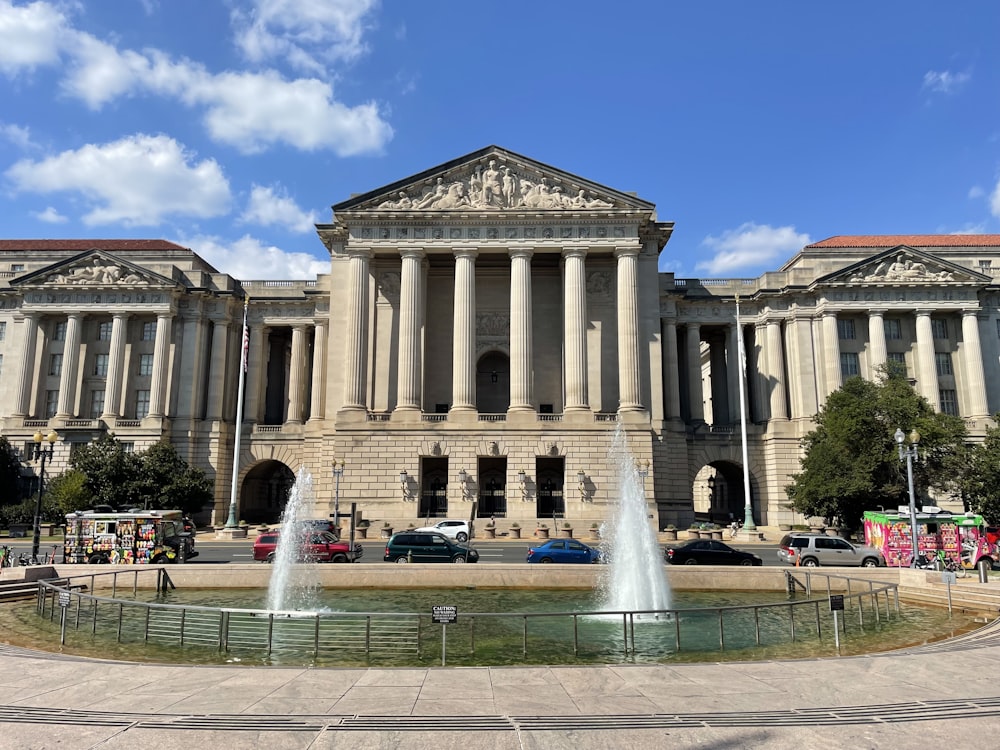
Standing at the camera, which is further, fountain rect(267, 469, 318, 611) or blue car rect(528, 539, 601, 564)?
blue car rect(528, 539, 601, 564)

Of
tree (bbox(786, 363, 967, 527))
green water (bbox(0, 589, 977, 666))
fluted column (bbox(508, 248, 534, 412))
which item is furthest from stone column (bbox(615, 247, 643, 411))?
green water (bbox(0, 589, 977, 666))

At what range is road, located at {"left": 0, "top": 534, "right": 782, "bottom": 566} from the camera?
1321 inches

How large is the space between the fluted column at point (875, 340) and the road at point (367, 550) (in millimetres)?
24253

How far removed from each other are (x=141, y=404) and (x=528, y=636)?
2194 inches

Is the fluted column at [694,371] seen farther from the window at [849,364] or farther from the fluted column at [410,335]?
the fluted column at [410,335]

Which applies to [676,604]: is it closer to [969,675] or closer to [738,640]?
[738,640]

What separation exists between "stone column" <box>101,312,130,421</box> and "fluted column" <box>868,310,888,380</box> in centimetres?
6385

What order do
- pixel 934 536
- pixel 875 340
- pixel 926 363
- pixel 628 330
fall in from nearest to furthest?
pixel 934 536, pixel 628 330, pixel 926 363, pixel 875 340

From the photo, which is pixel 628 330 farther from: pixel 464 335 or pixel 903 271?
pixel 903 271

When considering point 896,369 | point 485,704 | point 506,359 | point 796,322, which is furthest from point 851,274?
point 485,704

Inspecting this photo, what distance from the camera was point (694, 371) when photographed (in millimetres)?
62938

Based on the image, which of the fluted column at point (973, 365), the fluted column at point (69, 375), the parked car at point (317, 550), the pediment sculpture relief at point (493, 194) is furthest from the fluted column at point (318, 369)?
the fluted column at point (973, 365)

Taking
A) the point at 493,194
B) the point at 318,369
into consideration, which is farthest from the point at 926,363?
the point at 318,369

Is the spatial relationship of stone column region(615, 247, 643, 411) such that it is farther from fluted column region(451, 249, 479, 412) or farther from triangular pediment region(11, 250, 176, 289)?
triangular pediment region(11, 250, 176, 289)
